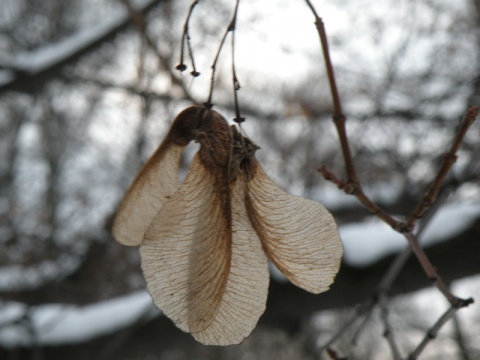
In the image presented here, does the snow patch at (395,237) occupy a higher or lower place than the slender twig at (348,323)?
lower

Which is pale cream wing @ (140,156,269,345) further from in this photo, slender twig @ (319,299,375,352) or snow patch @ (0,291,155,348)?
snow patch @ (0,291,155,348)

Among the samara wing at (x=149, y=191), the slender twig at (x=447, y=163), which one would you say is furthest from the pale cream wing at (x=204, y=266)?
the slender twig at (x=447, y=163)

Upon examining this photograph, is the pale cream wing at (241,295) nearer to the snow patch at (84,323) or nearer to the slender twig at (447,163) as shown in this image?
the slender twig at (447,163)

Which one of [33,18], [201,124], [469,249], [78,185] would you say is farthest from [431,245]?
→ [78,185]

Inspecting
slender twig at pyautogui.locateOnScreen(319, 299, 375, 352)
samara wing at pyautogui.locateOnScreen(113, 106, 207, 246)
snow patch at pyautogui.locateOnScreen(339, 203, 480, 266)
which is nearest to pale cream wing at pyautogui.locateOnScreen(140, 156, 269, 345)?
samara wing at pyautogui.locateOnScreen(113, 106, 207, 246)

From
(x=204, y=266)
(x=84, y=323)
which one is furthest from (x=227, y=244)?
(x=84, y=323)

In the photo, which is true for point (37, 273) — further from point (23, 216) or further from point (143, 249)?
point (143, 249)
